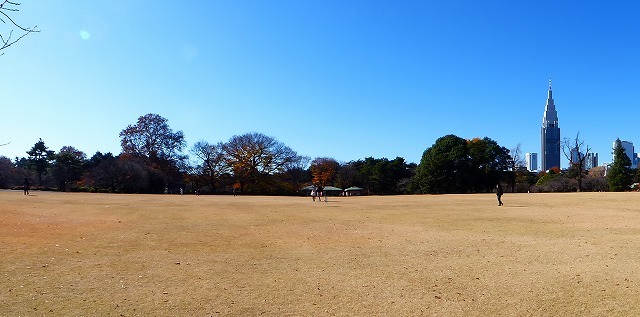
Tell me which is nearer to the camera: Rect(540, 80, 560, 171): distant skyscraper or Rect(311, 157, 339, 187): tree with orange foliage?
Rect(311, 157, 339, 187): tree with orange foliage

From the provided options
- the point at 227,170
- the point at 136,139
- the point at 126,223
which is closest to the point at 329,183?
the point at 227,170

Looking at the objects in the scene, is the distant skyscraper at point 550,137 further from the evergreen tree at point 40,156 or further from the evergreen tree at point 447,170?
the evergreen tree at point 40,156

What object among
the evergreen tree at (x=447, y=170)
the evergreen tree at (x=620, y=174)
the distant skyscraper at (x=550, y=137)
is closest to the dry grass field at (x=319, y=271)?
the evergreen tree at (x=447, y=170)

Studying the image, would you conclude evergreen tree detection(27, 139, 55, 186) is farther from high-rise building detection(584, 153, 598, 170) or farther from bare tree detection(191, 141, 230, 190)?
high-rise building detection(584, 153, 598, 170)

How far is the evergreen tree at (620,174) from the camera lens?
55656mm

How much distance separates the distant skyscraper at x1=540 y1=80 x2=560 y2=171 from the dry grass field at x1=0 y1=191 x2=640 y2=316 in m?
174

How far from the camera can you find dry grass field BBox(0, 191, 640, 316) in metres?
6.41

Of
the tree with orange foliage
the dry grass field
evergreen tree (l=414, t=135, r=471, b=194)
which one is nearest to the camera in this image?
the dry grass field

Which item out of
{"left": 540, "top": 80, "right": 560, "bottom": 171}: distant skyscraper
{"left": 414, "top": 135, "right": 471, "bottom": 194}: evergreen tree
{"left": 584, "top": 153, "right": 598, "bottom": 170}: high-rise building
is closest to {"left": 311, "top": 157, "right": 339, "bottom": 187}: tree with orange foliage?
{"left": 414, "top": 135, "right": 471, "bottom": 194}: evergreen tree

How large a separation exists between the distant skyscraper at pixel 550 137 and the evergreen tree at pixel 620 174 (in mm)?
116922

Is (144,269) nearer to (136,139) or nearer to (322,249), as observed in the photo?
(322,249)

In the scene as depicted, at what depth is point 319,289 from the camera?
24.2 ft

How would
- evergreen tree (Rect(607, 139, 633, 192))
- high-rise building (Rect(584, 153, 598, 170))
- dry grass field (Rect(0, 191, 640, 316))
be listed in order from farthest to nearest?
high-rise building (Rect(584, 153, 598, 170)), evergreen tree (Rect(607, 139, 633, 192)), dry grass field (Rect(0, 191, 640, 316))

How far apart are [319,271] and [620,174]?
6160 centimetres
